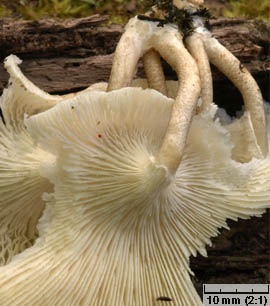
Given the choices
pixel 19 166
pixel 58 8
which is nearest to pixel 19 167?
pixel 19 166

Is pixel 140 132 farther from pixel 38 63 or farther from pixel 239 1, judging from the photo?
pixel 239 1

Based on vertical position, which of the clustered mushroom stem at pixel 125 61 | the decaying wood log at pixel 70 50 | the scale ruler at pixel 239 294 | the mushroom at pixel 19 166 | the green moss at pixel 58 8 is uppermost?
the green moss at pixel 58 8

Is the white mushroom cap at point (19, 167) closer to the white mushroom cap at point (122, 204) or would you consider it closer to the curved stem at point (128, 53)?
the white mushroom cap at point (122, 204)

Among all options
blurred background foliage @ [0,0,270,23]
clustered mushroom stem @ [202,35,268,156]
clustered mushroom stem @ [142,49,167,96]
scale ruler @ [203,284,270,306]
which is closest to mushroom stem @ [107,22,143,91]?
clustered mushroom stem @ [142,49,167,96]

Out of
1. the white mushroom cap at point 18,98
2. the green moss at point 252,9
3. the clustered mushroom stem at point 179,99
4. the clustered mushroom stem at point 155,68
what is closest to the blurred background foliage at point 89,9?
the green moss at point 252,9

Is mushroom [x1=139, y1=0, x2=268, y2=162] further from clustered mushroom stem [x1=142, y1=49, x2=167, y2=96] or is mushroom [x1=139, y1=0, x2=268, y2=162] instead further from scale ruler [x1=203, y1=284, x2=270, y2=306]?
scale ruler [x1=203, y1=284, x2=270, y2=306]
